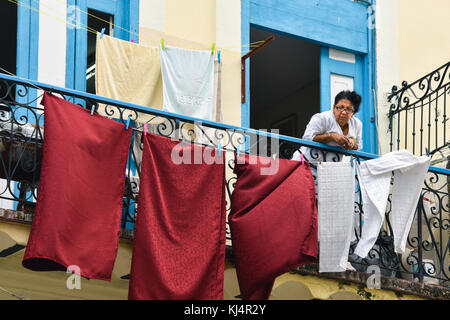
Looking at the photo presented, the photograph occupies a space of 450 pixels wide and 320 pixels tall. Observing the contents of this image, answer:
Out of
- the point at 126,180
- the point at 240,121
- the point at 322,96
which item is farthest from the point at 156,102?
the point at 322,96

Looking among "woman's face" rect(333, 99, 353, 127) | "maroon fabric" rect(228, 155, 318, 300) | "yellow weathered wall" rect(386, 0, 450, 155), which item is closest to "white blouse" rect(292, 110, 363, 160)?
"woman's face" rect(333, 99, 353, 127)

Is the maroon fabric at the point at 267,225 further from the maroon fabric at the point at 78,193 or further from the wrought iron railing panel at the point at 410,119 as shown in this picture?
the wrought iron railing panel at the point at 410,119

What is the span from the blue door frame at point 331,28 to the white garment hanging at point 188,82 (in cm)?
103

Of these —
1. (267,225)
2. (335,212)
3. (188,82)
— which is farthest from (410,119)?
(267,225)

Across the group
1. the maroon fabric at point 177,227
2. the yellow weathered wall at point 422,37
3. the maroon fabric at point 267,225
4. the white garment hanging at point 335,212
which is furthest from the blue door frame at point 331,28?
the maroon fabric at point 177,227

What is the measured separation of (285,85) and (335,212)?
7106 mm

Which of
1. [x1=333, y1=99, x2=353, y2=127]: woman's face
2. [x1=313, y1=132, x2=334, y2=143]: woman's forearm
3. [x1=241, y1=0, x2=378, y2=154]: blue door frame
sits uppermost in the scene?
[x1=241, y1=0, x2=378, y2=154]: blue door frame

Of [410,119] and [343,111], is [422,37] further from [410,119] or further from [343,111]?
[343,111]

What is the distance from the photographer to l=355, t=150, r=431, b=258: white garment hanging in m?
7.15

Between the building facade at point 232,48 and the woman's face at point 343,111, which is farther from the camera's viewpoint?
the woman's face at point 343,111

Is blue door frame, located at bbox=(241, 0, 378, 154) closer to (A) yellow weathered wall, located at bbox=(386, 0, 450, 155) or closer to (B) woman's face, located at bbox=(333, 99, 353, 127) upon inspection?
(A) yellow weathered wall, located at bbox=(386, 0, 450, 155)

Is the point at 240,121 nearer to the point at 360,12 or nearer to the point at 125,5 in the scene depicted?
the point at 125,5

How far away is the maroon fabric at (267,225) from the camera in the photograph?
6.57 metres

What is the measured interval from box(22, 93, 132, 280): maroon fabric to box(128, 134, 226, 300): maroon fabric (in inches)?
9.0
